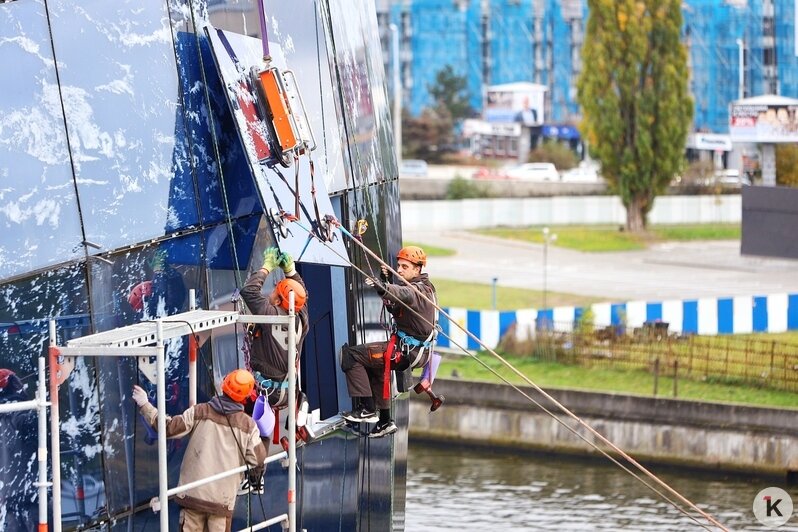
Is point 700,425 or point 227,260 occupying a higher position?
point 227,260

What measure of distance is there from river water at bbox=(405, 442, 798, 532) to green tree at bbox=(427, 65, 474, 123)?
2876 inches

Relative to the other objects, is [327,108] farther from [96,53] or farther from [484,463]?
[484,463]

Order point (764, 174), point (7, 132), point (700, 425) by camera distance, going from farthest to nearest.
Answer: point (764, 174)
point (700, 425)
point (7, 132)

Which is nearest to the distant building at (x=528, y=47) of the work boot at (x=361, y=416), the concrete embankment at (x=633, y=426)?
the concrete embankment at (x=633, y=426)

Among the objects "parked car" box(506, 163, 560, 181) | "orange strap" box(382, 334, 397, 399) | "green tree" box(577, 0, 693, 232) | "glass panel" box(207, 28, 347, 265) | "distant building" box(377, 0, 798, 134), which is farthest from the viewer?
"distant building" box(377, 0, 798, 134)

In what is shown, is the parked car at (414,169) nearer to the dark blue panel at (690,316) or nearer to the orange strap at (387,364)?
the dark blue panel at (690,316)

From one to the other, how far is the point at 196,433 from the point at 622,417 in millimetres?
22392

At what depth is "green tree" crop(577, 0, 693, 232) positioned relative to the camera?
56125 mm

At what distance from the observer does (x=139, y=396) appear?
999 centimetres

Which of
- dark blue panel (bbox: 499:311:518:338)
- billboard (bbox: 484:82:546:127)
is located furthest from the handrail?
billboard (bbox: 484:82:546:127)

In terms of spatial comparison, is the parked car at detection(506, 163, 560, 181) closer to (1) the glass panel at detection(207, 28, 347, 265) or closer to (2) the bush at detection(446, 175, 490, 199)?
(2) the bush at detection(446, 175, 490, 199)

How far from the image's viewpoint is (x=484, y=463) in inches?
1267

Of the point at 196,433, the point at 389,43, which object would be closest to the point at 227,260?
the point at 196,433

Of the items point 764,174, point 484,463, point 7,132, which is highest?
point 7,132
